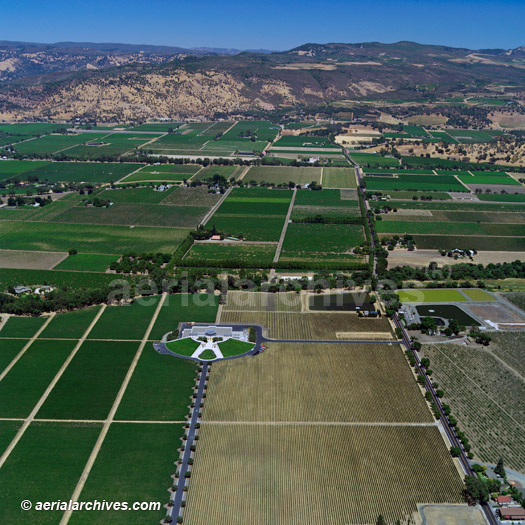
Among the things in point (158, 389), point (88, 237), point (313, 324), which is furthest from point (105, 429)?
point (88, 237)

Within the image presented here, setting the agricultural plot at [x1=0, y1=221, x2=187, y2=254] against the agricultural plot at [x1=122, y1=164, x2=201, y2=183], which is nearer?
the agricultural plot at [x1=0, y1=221, x2=187, y2=254]

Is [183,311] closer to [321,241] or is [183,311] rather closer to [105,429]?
[105,429]

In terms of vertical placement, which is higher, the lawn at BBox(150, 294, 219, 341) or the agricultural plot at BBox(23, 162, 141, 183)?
the agricultural plot at BBox(23, 162, 141, 183)

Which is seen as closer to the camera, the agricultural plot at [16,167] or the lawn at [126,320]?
the lawn at [126,320]

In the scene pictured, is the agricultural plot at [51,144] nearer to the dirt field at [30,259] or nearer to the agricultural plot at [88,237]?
the agricultural plot at [88,237]

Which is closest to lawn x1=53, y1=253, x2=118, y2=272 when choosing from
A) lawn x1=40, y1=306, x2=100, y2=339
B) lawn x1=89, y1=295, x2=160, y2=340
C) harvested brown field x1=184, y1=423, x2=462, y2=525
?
lawn x1=40, y1=306, x2=100, y2=339

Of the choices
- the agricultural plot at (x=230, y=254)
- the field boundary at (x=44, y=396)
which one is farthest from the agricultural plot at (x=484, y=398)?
the field boundary at (x=44, y=396)

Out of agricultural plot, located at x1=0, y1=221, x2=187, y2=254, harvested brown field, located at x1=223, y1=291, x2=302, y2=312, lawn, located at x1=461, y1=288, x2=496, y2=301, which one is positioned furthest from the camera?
agricultural plot, located at x1=0, y1=221, x2=187, y2=254

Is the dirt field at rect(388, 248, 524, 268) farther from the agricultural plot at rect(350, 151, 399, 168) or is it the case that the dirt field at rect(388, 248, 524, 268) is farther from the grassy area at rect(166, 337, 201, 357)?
the agricultural plot at rect(350, 151, 399, 168)
